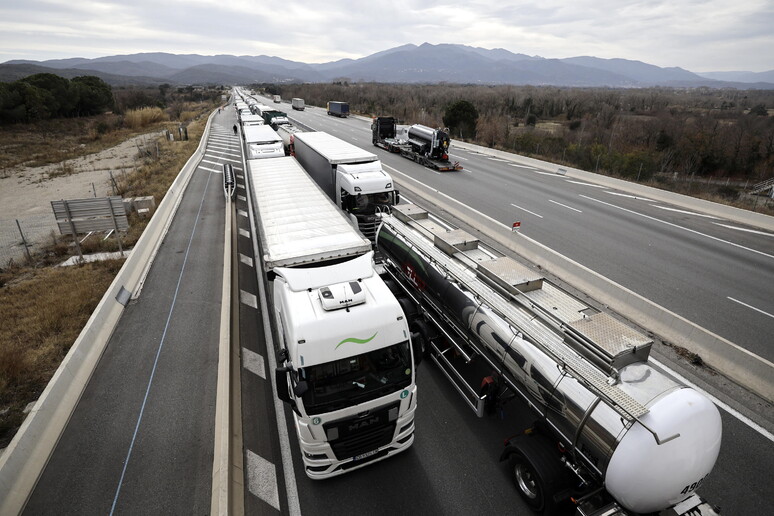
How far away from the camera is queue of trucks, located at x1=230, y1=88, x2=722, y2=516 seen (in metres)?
4.63

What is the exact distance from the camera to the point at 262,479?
6.52m

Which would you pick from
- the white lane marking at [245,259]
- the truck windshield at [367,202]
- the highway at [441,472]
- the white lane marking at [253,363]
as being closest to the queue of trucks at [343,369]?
the highway at [441,472]

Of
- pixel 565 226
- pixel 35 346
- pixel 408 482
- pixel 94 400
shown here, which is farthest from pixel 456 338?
pixel 565 226

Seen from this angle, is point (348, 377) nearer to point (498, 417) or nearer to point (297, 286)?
point (297, 286)

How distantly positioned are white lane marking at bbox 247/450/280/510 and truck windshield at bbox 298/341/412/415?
189cm

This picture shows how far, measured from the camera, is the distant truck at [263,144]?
22.3m

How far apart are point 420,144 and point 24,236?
26325mm

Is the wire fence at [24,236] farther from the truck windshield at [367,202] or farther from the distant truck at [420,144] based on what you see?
the distant truck at [420,144]

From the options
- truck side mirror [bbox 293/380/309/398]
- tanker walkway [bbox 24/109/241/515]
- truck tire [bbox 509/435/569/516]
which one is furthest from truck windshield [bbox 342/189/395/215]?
truck tire [bbox 509/435/569/516]

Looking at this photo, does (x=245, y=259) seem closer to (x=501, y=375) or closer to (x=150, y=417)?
(x=150, y=417)

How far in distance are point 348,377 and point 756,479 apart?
7355 mm

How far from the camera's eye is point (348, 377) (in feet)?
19.1

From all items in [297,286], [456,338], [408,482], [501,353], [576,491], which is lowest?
[408,482]

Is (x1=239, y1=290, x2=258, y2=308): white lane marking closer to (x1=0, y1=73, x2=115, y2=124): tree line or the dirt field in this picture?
the dirt field
